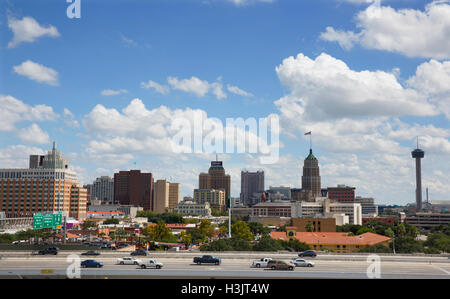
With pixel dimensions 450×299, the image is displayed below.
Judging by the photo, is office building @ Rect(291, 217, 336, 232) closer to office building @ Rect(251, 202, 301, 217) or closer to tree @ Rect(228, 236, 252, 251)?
office building @ Rect(251, 202, 301, 217)

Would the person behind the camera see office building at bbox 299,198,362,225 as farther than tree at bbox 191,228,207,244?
Yes

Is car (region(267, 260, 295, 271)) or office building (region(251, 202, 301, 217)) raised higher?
car (region(267, 260, 295, 271))

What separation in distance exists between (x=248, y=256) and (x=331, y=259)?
21.0ft

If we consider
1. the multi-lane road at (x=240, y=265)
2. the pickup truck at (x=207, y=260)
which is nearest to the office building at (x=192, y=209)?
the multi-lane road at (x=240, y=265)

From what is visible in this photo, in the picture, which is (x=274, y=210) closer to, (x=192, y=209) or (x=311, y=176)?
(x=311, y=176)

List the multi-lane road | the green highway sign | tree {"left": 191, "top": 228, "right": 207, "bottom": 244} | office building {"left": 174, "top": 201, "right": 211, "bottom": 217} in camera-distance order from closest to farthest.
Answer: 1. the multi-lane road
2. the green highway sign
3. tree {"left": 191, "top": 228, "right": 207, "bottom": 244}
4. office building {"left": 174, "top": 201, "right": 211, "bottom": 217}

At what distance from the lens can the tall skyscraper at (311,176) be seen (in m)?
191

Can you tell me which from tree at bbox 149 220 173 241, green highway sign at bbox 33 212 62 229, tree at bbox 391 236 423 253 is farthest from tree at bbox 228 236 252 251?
tree at bbox 149 220 173 241

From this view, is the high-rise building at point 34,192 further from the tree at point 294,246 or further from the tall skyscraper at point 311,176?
the tall skyscraper at point 311,176

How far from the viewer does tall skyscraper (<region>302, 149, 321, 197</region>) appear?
19075cm

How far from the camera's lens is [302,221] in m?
97.2

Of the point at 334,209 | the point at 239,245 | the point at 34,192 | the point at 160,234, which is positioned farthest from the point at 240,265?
the point at 334,209
